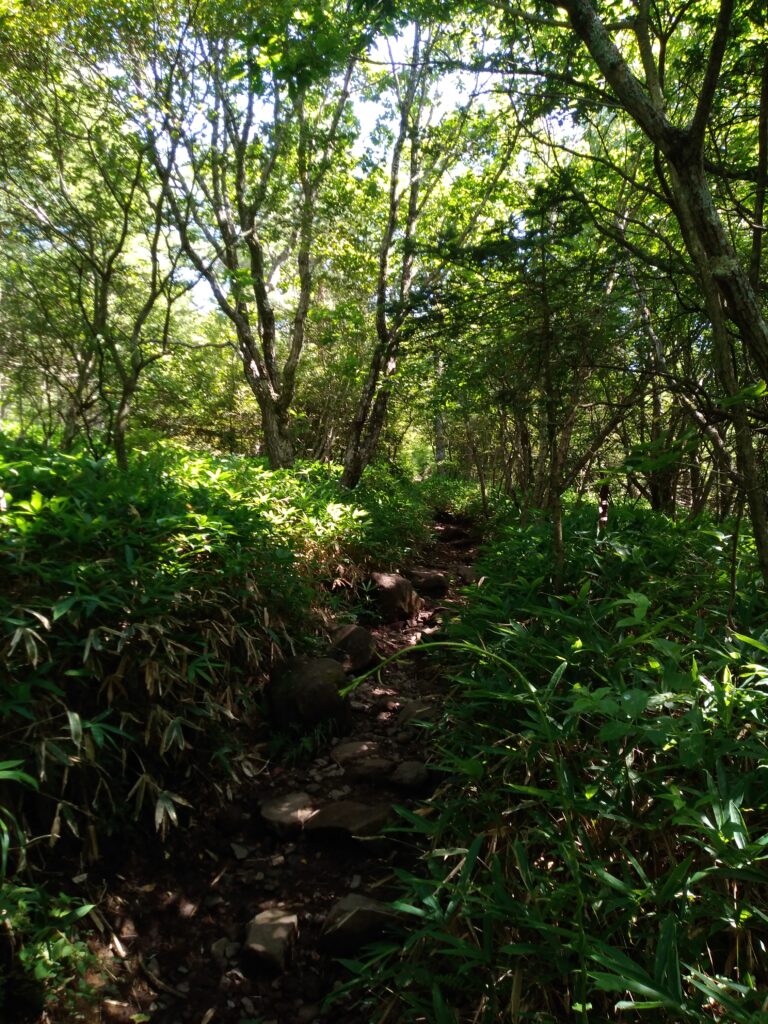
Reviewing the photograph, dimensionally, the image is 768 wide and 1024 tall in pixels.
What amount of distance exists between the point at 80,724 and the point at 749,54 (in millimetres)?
4864

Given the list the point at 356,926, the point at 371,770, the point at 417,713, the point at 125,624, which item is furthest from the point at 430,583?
the point at 356,926

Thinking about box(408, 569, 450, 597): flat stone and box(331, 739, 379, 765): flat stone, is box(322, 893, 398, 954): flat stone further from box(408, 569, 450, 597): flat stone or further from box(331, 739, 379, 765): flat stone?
box(408, 569, 450, 597): flat stone

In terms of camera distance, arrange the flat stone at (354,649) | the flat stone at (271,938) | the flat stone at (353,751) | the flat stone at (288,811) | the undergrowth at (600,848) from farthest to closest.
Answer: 1. the flat stone at (354,649)
2. the flat stone at (353,751)
3. the flat stone at (288,811)
4. the flat stone at (271,938)
5. the undergrowth at (600,848)

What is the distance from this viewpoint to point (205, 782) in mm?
2707

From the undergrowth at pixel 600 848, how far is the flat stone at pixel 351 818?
34 centimetres

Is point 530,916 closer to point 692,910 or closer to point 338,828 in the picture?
point 692,910

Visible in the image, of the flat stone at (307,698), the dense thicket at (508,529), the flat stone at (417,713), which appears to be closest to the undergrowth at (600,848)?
the dense thicket at (508,529)

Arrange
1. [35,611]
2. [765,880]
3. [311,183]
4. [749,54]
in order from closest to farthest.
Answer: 1. [765,880]
2. [35,611]
3. [749,54]
4. [311,183]

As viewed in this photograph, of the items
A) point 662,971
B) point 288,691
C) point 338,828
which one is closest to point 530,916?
point 662,971

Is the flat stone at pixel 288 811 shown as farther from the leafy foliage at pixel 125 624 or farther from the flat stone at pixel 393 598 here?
the flat stone at pixel 393 598

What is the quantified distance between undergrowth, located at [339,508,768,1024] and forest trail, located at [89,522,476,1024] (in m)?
0.21

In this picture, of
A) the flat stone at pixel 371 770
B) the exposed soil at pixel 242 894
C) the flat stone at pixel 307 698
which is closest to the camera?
the exposed soil at pixel 242 894

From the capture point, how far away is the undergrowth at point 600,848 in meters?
1.41

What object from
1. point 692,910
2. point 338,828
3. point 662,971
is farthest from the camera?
point 338,828
